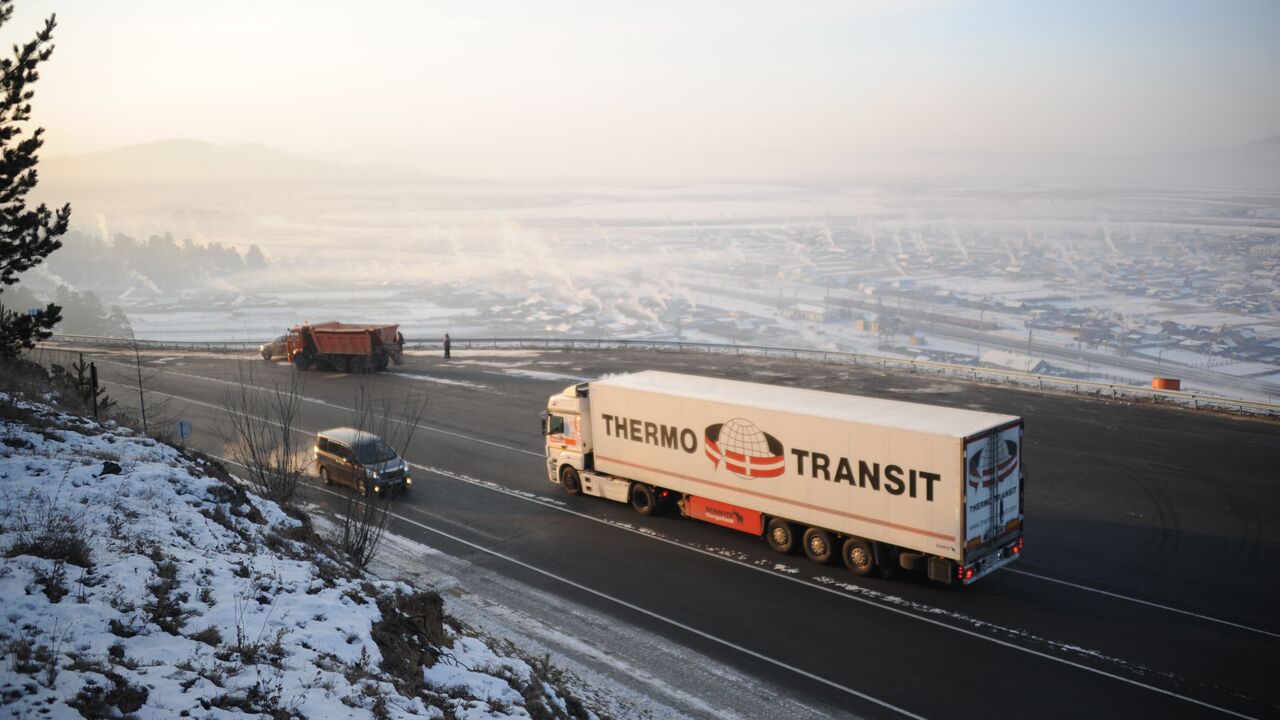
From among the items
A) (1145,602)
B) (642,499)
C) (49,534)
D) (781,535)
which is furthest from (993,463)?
(49,534)

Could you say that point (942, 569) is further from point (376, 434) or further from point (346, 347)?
point (346, 347)

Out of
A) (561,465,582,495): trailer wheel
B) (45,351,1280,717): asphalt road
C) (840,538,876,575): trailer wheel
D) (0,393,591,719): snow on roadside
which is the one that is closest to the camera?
(0,393,591,719): snow on roadside

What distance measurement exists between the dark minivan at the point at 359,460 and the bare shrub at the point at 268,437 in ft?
3.01

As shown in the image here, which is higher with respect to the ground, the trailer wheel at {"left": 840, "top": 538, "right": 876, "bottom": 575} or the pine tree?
the pine tree

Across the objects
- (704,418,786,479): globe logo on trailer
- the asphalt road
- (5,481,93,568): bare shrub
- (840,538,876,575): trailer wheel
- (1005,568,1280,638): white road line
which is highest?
(5,481,93,568): bare shrub

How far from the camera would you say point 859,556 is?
17.2 metres

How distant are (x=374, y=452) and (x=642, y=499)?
316 inches

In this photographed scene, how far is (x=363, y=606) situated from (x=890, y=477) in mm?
10133

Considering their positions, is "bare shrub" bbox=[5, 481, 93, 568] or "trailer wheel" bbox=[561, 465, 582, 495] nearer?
"bare shrub" bbox=[5, 481, 93, 568]

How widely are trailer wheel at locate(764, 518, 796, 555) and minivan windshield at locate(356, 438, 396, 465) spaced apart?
36.8 ft

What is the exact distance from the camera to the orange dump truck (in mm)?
43750

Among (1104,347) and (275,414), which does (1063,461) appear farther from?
(1104,347)

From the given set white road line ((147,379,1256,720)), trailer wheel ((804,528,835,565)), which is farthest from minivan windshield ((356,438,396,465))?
trailer wheel ((804,528,835,565))

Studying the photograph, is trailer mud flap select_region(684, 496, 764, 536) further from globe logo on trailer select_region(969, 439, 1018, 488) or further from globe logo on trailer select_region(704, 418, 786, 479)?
globe logo on trailer select_region(969, 439, 1018, 488)
